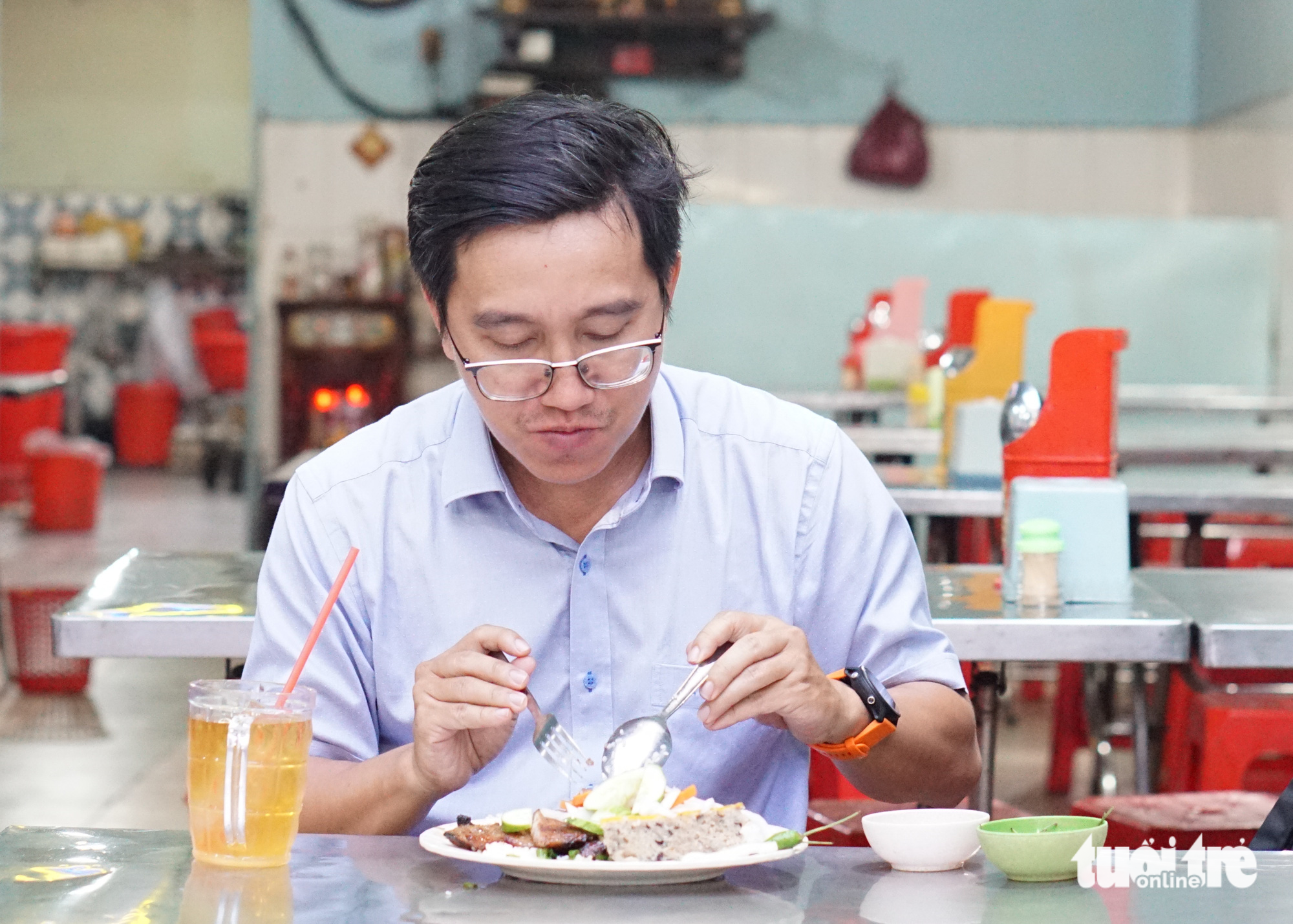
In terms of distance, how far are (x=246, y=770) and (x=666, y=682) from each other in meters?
0.46

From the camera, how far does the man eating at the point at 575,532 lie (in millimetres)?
1508

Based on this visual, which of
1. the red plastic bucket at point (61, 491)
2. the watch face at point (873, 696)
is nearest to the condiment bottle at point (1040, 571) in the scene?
the watch face at point (873, 696)

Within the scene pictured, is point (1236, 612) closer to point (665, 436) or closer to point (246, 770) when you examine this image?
point (665, 436)

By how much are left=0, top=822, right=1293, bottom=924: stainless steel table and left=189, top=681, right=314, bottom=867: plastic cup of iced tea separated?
0.02 metres

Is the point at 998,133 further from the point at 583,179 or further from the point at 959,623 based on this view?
the point at 583,179

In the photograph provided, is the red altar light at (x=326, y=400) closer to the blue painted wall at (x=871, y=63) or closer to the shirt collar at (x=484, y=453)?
the blue painted wall at (x=871, y=63)

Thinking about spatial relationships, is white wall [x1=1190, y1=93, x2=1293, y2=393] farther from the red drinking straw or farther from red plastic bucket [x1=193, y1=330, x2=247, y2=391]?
the red drinking straw

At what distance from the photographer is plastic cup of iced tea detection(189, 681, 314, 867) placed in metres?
1.32

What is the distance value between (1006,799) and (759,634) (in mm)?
3218

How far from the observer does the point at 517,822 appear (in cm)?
134

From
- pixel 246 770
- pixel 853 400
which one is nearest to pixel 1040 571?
→ pixel 246 770

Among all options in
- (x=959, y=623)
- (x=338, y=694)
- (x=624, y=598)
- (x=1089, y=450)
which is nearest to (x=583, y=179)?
(x=624, y=598)

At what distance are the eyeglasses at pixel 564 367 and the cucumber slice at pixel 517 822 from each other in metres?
0.38

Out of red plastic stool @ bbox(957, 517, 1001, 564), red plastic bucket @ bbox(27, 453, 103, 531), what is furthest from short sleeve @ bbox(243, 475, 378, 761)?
red plastic bucket @ bbox(27, 453, 103, 531)
